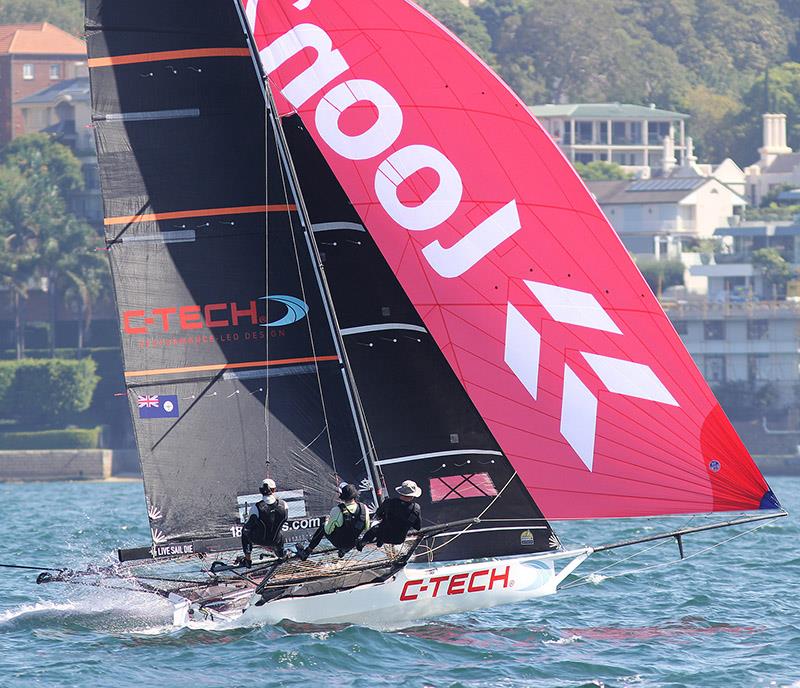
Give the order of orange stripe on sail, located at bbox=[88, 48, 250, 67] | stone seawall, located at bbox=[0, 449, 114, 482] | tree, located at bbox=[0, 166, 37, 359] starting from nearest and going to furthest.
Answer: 1. orange stripe on sail, located at bbox=[88, 48, 250, 67]
2. stone seawall, located at bbox=[0, 449, 114, 482]
3. tree, located at bbox=[0, 166, 37, 359]

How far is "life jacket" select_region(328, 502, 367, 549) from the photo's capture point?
45.9ft

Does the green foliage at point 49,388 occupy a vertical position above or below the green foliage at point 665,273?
below

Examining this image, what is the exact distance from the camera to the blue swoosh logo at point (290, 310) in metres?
14.6

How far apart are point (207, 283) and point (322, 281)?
935 millimetres

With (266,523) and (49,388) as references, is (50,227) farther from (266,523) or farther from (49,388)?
(266,523)

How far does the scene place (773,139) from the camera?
95.7 metres

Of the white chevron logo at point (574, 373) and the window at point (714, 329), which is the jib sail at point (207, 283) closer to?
the white chevron logo at point (574, 373)

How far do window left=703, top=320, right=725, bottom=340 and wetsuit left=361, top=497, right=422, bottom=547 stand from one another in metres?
55.1

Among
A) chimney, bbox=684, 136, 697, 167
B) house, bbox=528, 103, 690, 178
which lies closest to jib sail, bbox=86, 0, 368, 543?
chimney, bbox=684, 136, 697, 167

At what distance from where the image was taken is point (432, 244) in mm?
14812

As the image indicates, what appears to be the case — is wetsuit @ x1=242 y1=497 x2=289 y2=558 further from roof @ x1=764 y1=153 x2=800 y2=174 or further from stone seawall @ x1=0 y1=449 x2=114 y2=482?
roof @ x1=764 y1=153 x2=800 y2=174

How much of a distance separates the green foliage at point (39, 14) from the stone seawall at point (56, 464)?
56.8m

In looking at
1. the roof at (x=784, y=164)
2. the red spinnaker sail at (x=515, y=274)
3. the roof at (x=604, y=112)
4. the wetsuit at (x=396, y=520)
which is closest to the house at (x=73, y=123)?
the roof at (x=604, y=112)

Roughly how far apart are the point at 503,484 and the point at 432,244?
2.01 m
